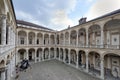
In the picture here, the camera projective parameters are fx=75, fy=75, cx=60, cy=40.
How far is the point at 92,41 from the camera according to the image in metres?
18.5

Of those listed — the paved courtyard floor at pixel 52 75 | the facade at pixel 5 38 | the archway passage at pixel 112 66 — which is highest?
the facade at pixel 5 38

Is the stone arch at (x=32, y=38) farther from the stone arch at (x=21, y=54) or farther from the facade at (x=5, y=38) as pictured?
the facade at (x=5, y=38)

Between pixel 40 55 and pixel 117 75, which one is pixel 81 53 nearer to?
pixel 117 75

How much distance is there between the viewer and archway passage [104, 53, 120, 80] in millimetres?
13766

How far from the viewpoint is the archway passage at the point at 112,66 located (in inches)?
542

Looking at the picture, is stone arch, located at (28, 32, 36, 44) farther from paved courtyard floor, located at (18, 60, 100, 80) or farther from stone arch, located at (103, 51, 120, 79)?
stone arch, located at (103, 51, 120, 79)

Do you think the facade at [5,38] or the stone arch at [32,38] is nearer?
the facade at [5,38]

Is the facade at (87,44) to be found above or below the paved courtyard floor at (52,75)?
above

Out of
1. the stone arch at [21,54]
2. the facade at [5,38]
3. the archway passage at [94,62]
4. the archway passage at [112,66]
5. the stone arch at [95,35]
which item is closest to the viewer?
the facade at [5,38]

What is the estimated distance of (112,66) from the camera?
14789 millimetres

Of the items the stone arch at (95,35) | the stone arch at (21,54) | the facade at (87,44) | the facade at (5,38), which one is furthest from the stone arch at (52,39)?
the facade at (5,38)

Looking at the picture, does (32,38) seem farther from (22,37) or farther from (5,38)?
(5,38)

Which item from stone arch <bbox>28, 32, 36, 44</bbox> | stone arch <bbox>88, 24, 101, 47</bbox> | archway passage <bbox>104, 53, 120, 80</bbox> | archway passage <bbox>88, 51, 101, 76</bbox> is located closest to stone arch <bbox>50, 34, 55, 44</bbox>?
stone arch <bbox>28, 32, 36, 44</bbox>

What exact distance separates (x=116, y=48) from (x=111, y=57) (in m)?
4.53
